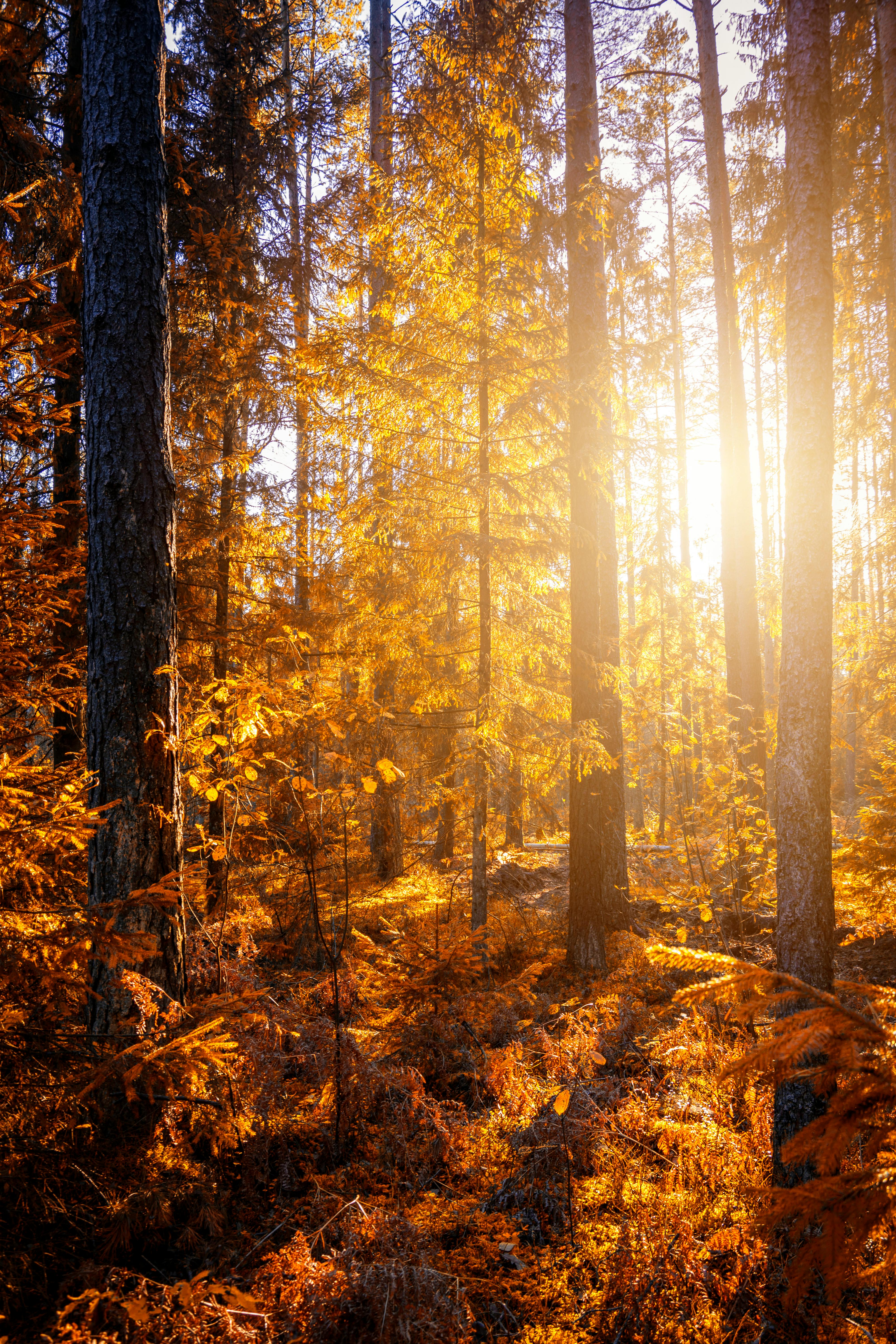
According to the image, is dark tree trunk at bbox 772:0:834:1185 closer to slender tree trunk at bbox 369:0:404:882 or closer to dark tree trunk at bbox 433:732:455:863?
slender tree trunk at bbox 369:0:404:882

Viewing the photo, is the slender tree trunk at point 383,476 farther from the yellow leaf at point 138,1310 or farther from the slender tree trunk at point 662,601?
the yellow leaf at point 138,1310

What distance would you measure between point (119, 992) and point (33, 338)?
446 cm

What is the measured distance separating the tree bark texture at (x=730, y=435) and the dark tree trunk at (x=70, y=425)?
29.3 ft

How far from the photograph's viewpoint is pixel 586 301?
707 centimetres

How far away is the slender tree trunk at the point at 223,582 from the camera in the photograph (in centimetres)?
792

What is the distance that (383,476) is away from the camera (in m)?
6.95

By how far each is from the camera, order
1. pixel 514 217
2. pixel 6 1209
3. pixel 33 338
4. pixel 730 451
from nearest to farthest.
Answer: pixel 6 1209
pixel 33 338
pixel 514 217
pixel 730 451

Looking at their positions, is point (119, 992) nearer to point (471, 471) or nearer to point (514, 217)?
point (471, 471)

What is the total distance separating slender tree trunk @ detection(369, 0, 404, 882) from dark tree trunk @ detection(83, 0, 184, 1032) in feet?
8.67

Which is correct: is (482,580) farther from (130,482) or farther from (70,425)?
(70,425)

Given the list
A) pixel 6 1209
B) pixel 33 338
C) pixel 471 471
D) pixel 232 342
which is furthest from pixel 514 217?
pixel 6 1209

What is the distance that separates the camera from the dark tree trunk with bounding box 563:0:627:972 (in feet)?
21.8

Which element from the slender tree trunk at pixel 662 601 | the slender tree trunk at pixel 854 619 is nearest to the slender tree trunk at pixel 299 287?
the slender tree trunk at pixel 662 601

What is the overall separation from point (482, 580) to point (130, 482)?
361 centimetres
